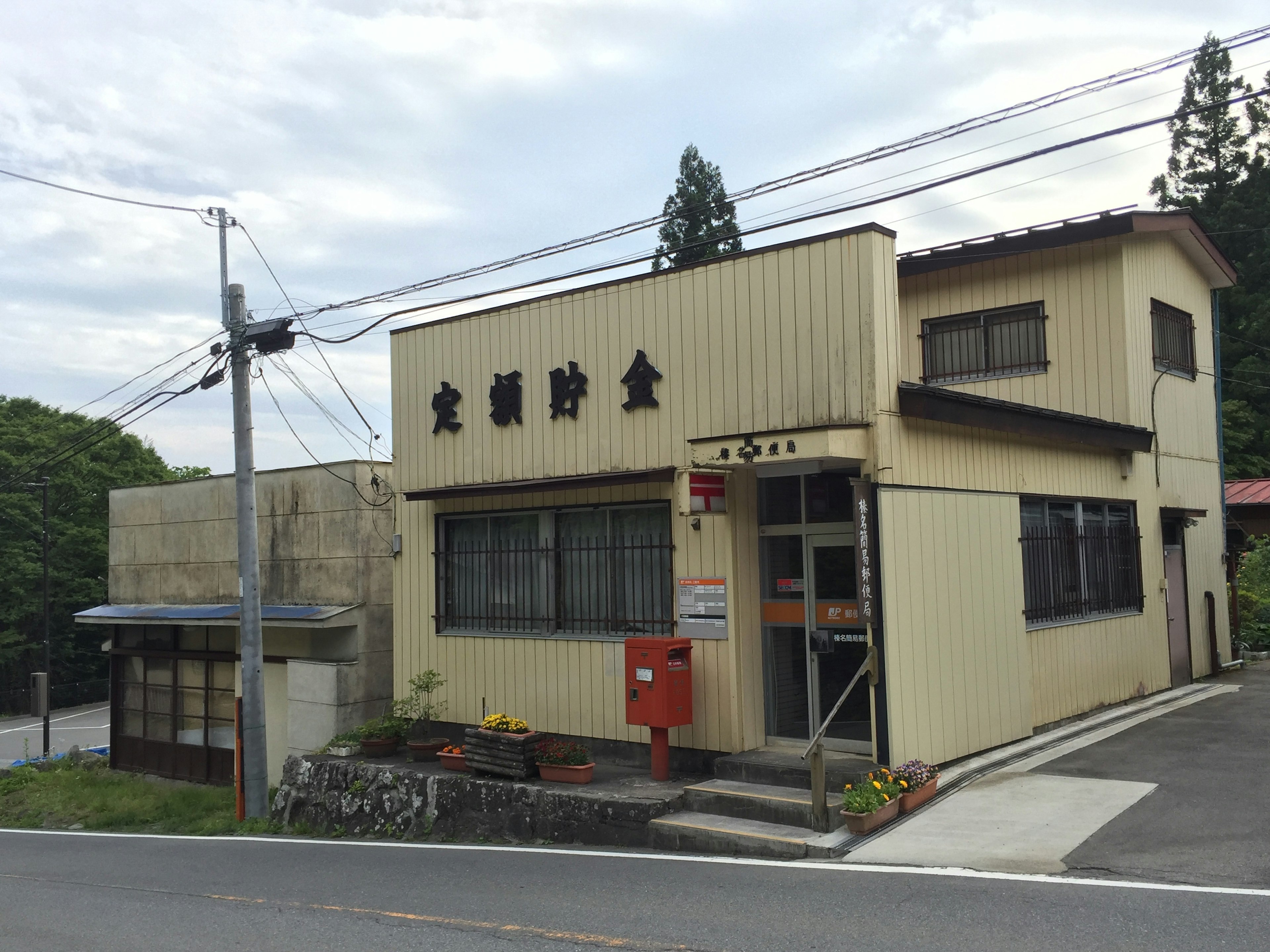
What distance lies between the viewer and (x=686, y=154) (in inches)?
1644

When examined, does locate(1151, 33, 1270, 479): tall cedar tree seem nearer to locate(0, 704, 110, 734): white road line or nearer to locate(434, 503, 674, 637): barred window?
locate(434, 503, 674, 637): barred window

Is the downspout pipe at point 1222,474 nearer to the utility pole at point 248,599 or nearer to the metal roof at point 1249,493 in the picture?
the metal roof at point 1249,493

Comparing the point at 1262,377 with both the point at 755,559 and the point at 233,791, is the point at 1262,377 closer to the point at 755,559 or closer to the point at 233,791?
the point at 755,559

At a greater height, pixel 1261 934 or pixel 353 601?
pixel 353 601

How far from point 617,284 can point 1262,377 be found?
1307 inches

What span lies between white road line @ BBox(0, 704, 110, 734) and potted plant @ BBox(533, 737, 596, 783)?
113ft

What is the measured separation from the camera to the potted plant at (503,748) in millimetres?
11492

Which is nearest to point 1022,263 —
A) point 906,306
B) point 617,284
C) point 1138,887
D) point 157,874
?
point 906,306

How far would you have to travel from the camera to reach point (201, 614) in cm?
1769

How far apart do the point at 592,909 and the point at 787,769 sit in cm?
338

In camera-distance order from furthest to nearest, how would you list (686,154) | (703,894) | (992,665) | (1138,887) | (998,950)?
(686,154) → (992,665) → (703,894) → (1138,887) → (998,950)

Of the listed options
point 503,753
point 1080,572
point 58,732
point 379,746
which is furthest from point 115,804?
point 58,732

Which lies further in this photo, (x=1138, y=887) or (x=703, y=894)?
(x=703, y=894)

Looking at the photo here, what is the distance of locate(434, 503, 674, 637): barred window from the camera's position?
12.1 m
